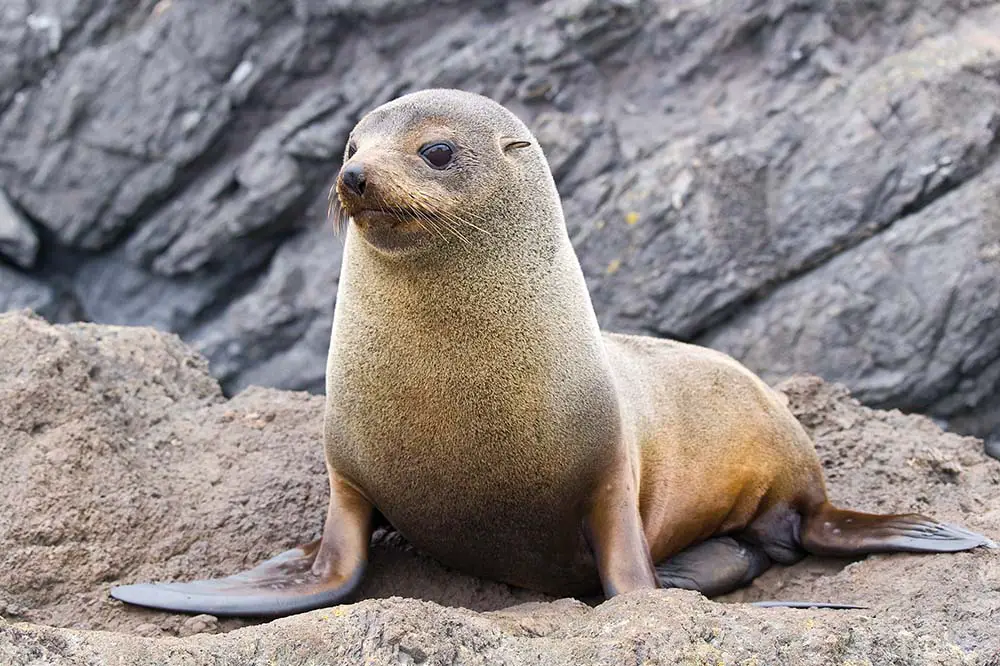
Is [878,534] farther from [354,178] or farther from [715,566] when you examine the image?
[354,178]

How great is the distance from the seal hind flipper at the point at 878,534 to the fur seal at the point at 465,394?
0.02 m

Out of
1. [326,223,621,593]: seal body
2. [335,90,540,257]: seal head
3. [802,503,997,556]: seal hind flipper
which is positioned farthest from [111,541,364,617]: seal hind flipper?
[802,503,997,556]: seal hind flipper

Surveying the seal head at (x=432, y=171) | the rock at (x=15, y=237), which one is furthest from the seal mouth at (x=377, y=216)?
the rock at (x=15, y=237)

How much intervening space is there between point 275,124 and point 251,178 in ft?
2.29

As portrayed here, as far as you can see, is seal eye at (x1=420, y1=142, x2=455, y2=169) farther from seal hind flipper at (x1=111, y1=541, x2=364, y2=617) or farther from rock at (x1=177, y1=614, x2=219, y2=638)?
rock at (x1=177, y1=614, x2=219, y2=638)

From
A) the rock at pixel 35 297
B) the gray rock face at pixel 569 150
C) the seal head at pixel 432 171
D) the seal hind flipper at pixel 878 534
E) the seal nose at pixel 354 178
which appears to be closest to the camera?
the seal nose at pixel 354 178

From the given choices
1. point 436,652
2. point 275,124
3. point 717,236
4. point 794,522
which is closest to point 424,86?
point 275,124

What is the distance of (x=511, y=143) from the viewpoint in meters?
4.54

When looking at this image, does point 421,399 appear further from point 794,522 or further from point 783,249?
point 783,249

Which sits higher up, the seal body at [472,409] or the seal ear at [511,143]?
the seal ear at [511,143]

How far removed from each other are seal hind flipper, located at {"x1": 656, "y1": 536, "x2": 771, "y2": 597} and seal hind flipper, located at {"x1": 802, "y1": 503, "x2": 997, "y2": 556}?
25 cm

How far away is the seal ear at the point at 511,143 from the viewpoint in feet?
14.8

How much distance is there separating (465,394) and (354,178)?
86 cm

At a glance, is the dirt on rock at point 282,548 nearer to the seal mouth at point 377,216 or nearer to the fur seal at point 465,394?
the fur seal at point 465,394
